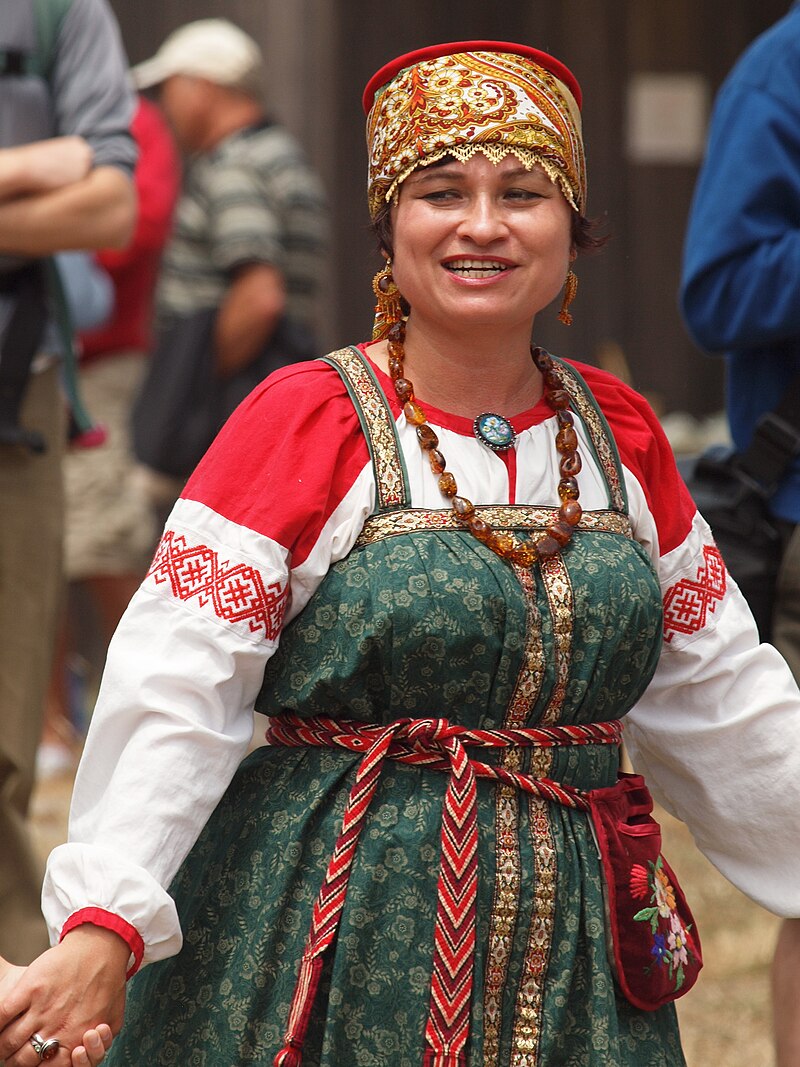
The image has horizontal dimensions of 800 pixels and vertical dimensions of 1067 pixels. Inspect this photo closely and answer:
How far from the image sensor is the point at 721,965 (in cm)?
423

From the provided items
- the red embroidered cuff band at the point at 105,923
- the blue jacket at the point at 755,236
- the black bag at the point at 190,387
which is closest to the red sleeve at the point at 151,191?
the black bag at the point at 190,387

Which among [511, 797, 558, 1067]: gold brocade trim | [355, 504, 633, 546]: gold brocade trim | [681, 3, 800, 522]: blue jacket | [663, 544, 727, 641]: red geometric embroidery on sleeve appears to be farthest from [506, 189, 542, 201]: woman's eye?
[681, 3, 800, 522]: blue jacket

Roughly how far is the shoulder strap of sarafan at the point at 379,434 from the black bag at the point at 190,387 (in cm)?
336

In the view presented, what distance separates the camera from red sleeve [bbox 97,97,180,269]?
6176mm

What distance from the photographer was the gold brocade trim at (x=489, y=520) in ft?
7.03

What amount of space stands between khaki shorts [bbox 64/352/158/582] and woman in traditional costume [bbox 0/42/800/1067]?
150 inches

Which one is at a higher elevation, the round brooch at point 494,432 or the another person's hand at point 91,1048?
the round brooch at point 494,432

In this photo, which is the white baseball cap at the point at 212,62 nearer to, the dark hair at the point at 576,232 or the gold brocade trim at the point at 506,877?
the dark hair at the point at 576,232

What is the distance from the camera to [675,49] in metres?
7.88

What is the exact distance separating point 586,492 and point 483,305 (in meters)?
0.29

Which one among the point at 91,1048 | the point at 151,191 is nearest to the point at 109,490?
the point at 151,191

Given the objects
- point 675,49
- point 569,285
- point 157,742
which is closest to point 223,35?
point 675,49

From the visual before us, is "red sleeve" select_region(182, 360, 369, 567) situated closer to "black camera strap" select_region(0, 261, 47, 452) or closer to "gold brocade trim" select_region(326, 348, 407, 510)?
"gold brocade trim" select_region(326, 348, 407, 510)

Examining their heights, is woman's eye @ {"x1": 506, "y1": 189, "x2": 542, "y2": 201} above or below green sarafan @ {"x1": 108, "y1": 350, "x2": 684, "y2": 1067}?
above
